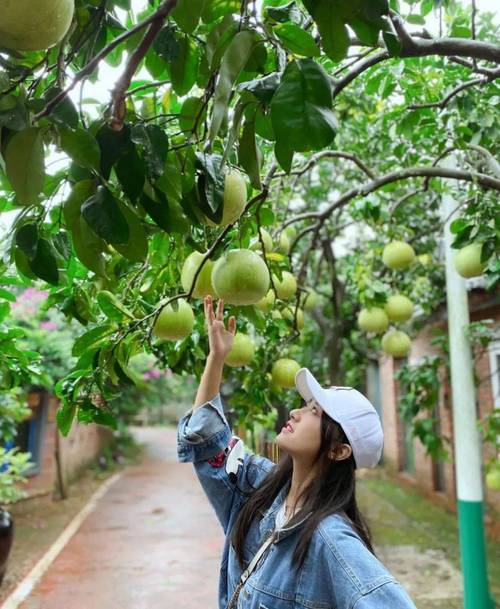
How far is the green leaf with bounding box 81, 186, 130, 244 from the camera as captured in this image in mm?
1064

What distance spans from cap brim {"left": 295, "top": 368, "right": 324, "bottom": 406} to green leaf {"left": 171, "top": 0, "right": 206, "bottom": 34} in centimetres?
100

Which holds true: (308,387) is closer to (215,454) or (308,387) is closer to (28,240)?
(215,454)

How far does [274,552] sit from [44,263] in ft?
3.08

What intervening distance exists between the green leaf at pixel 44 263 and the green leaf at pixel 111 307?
1.73 feet

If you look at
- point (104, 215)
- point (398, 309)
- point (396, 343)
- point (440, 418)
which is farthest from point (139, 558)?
point (104, 215)

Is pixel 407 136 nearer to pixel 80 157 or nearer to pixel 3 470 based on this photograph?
pixel 80 157

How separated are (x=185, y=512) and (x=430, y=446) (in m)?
4.82

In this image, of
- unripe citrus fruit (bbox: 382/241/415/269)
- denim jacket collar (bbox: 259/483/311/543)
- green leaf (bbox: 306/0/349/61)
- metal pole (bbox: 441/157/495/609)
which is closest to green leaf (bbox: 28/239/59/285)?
green leaf (bbox: 306/0/349/61)

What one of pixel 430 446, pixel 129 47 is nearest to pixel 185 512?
pixel 430 446

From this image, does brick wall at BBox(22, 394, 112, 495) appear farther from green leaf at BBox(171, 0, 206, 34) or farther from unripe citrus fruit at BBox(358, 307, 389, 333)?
green leaf at BBox(171, 0, 206, 34)

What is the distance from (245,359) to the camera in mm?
2471

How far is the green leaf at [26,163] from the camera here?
95 cm

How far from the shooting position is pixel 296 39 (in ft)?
3.64

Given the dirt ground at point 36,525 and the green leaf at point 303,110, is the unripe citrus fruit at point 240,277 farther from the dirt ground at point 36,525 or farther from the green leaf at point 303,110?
the dirt ground at point 36,525
